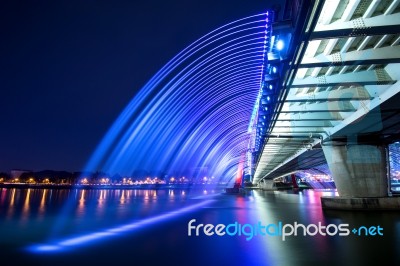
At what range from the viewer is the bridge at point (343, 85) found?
444 inches

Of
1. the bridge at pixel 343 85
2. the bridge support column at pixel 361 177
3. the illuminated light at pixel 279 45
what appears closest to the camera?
the bridge at pixel 343 85

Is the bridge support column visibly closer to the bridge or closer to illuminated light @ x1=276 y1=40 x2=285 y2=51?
the bridge

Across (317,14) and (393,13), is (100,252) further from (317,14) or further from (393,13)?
(393,13)

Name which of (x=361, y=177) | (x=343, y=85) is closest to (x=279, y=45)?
(x=343, y=85)

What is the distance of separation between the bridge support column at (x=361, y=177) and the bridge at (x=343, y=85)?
8 centimetres

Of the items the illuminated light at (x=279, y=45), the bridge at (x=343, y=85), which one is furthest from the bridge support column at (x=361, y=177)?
the illuminated light at (x=279, y=45)

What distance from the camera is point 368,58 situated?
47.1 ft

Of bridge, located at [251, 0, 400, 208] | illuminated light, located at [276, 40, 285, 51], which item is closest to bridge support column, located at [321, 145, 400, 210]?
bridge, located at [251, 0, 400, 208]

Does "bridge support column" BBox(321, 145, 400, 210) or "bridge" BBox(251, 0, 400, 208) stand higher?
"bridge" BBox(251, 0, 400, 208)

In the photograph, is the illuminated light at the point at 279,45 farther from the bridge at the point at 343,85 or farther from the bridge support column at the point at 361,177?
the bridge support column at the point at 361,177

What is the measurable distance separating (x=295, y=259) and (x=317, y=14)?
9307mm

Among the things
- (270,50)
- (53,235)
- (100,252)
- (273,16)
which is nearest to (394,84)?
(270,50)

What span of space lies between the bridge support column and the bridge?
0.27 feet

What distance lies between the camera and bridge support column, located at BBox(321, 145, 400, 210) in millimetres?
27975
